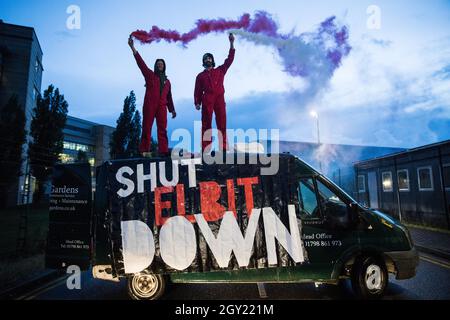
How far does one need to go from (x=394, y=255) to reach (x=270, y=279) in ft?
7.57

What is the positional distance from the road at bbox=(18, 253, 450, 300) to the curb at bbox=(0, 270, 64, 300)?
222 mm

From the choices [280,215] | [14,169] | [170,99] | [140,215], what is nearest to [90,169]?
[140,215]

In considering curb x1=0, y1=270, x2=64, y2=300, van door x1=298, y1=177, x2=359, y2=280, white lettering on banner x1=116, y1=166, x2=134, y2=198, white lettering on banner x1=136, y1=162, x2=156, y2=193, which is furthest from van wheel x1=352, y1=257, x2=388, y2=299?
curb x1=0, y1=270, x2=64, y2=300

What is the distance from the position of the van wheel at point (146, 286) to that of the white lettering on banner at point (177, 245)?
0.54 meters

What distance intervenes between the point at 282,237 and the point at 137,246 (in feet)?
8.52

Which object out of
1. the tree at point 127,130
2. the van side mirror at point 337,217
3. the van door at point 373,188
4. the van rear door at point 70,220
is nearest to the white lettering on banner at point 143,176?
the van rear door at point 70,220

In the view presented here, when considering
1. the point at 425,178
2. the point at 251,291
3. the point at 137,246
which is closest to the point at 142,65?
the point at 137,246

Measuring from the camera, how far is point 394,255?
544 cm

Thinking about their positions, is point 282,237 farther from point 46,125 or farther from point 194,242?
point 46,125

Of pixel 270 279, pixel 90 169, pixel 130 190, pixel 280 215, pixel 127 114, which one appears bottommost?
pixel 270 279

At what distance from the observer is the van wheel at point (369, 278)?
5.34 meters

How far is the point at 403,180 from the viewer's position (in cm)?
1869

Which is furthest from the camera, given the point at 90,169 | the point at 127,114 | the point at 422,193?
the point at 127,114

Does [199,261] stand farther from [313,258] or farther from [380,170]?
[380,170]
